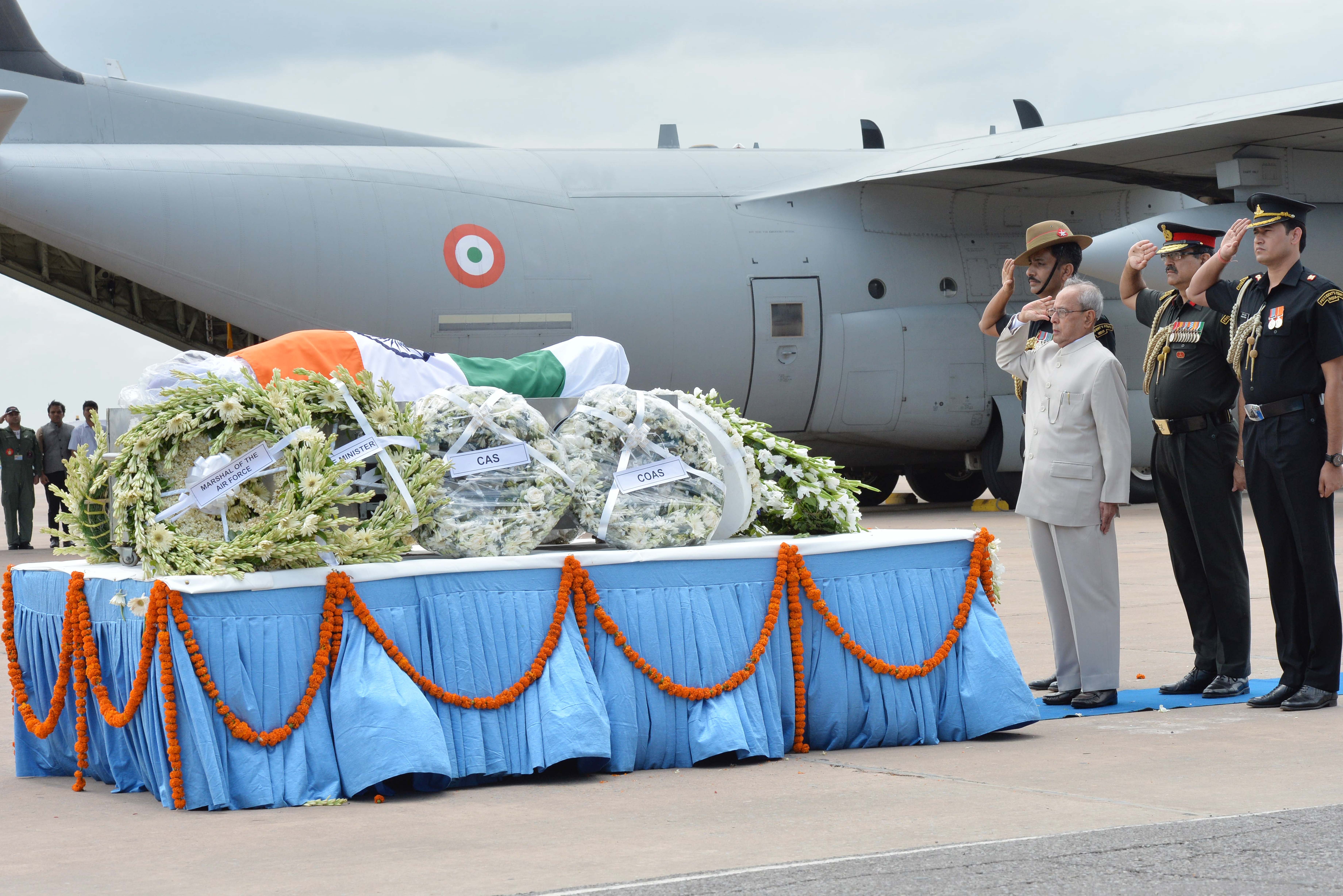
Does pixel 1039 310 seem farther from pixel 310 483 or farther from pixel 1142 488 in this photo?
pixel 1142 488

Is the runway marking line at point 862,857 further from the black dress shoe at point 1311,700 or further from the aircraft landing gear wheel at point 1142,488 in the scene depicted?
the aircraft landing gear wheel at point 1142,488

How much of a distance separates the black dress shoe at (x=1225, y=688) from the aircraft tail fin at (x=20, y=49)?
11.3 metres

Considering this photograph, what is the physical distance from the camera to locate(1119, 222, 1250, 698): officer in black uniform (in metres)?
5.82

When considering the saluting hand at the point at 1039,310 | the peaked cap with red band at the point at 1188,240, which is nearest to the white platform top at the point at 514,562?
the saluting hand at the point at 1039,310

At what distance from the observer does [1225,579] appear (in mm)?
5824

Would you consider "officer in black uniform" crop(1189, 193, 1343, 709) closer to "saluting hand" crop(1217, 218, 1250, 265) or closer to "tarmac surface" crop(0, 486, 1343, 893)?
"saluting hand" crop(1217, 218, 1250, 265)

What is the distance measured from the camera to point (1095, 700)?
5.67 m

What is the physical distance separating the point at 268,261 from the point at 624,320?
3.35m

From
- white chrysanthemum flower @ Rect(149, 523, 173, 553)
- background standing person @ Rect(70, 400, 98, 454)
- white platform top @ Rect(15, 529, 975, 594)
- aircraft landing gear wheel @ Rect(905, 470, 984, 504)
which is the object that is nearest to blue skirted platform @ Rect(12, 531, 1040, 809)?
white platform top @ Rect(15, 529, 975, 594)

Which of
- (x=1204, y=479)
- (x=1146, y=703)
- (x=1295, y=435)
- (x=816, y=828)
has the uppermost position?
(x=1295, y=435)

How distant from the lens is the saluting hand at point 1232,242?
5.55 m

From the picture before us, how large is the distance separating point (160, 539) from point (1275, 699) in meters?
4.12

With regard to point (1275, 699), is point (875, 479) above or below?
above

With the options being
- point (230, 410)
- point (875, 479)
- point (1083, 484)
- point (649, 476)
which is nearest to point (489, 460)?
point (649, 476)
